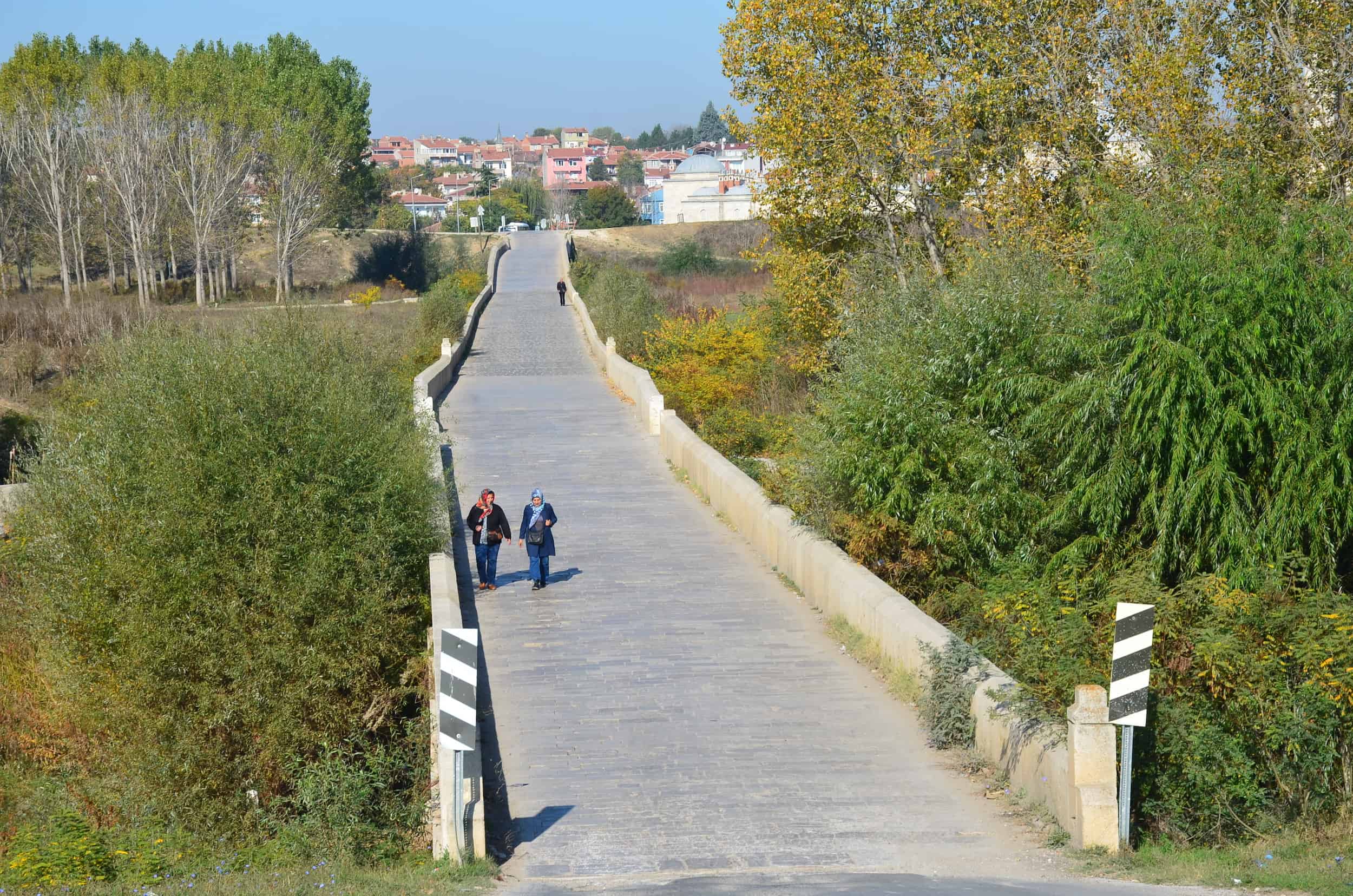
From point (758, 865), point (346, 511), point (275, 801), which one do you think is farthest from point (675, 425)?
point (758, 865)

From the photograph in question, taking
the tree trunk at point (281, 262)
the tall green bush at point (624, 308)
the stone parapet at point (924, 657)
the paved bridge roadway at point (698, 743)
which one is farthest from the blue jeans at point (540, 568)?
the tree trunk at point (281, 262)

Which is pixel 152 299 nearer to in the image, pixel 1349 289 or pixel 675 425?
pixel 675 425

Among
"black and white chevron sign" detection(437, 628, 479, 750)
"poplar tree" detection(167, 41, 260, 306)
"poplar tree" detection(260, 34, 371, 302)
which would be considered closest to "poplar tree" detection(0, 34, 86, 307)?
"poplar tree" detection(167, 41, 260, 306)

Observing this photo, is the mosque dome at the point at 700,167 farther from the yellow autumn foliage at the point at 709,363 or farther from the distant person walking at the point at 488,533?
the distant person walking at the point at 488,533

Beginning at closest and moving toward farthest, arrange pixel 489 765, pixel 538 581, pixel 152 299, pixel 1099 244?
pixel 489 765
pixel 1099 244
pixel 538 581
pixel 152 299

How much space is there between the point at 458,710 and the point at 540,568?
7.05m

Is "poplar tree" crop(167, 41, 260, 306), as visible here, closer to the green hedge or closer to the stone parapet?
the stone parapet

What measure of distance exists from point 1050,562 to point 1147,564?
37.7 inches

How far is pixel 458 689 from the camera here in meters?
9.02

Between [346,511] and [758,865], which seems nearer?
[758,865]

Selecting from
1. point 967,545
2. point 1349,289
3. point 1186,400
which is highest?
point 1349,289

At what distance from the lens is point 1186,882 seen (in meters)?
7.85

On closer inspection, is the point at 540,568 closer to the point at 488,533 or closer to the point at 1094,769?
the point at 488,533

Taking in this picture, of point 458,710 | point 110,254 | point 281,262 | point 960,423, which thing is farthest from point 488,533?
point 110,254
